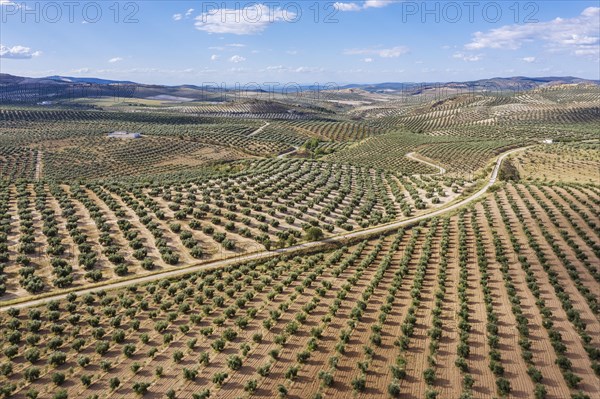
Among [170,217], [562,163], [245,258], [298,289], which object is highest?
[562,163]

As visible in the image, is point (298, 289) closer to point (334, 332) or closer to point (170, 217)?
point (334, 332)

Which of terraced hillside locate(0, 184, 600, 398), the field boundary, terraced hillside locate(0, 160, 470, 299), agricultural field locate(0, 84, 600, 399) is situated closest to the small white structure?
agricultural field locate(0, 84, 600, 399)

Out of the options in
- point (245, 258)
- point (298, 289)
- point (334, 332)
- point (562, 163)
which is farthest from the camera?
point (562, 163)

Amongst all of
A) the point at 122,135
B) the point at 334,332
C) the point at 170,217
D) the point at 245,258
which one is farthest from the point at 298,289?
the point at 122,135

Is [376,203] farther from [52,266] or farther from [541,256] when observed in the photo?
[52,266]

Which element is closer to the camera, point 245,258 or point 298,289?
point 298,289

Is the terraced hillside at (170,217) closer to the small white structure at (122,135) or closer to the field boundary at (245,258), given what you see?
the field boundary at (245,258)

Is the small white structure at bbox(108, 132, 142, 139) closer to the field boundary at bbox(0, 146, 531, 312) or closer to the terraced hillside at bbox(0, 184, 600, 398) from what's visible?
the field boundary at bbox(0, 146, 531, 312)

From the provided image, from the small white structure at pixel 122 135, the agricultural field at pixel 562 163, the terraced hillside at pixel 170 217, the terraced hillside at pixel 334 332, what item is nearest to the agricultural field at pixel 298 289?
the terraced hillside at pixel 334 332

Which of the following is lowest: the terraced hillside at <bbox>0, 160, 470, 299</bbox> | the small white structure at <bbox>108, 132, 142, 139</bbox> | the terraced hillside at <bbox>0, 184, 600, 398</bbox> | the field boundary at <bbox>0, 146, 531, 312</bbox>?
the terraced hillside at <bbox>0, 184, 600, 398</bbox>
